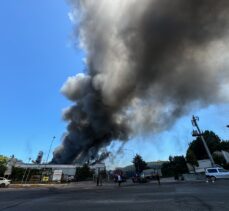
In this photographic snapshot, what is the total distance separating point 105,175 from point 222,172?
139 ft

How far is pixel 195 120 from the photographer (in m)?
49.2

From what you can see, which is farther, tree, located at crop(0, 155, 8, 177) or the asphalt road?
tree, located at crop(0, 155, 8, 177)

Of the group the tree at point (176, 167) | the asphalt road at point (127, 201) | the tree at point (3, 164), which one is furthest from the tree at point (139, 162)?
the asphalt road at point (127, 201)

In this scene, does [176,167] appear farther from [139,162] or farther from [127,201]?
[127,201]

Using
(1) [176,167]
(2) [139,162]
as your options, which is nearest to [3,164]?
(1) [176,167]

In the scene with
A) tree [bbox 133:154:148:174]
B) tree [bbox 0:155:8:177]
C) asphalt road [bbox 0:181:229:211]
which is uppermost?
tree [bbox 133:154:148:174]

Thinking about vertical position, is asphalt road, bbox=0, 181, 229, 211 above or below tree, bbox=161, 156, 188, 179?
below

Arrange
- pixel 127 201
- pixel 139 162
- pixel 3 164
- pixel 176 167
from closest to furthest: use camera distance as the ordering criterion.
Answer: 1. pixel 127 201
2. pixel 3 164
3. pixel 176 167
4. pixel 139 162

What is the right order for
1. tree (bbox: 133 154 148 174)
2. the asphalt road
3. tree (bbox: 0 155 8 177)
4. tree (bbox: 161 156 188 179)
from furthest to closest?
tree (bbox: 133 154 148 174) → tree (bbox: 161 156 188 179) → tree (bbox: 0 155 8 177) → the asphalt road

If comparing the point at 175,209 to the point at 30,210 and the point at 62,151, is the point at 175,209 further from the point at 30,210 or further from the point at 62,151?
the point at 62,151

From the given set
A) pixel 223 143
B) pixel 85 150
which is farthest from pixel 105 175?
pixel 223 143

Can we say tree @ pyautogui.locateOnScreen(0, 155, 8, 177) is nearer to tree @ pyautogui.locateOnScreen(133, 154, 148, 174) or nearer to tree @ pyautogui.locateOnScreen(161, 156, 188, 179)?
tree @ pyautogui.locateOnScreen(161, 156, 188, 179)

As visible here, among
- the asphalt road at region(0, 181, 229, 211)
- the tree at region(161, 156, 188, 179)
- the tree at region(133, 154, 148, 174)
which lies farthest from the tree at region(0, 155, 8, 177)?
the tree at region(133, 154, 148, 174)

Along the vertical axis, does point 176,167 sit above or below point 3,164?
above
